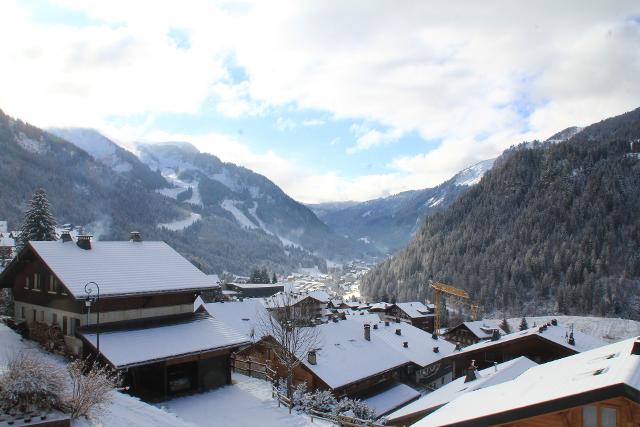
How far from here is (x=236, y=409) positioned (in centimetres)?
2630

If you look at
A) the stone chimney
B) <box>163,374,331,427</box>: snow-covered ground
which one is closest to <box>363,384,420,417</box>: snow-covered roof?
<box>163,374,331,427</box>: snow-covered ground

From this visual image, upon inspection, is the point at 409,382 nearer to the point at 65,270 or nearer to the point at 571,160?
the point at 65,270

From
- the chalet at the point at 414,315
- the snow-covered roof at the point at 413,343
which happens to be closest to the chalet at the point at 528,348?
the snow-covered roof at the point at 413,343

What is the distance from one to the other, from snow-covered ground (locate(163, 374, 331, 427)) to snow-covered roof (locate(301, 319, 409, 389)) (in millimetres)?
10449

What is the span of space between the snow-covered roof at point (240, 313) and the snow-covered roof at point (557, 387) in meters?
42.2

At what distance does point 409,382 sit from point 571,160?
17557cm

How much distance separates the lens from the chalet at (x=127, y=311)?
2731 centimetres

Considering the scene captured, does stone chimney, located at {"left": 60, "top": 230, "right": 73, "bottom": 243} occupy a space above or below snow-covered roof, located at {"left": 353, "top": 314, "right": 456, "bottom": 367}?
above

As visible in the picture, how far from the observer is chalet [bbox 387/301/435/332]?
365 feet

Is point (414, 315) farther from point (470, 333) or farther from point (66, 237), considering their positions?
point (66, 237)

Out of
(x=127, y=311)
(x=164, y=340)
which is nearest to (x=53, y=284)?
(x=127, y=311)

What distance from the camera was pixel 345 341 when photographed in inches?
1875

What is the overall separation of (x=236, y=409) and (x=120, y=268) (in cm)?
1239

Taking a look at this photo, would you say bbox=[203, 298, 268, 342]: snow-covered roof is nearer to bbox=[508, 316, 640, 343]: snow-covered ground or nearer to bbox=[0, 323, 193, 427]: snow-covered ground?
bbox=[0, 323, 193, 427]: snow-covered ground
